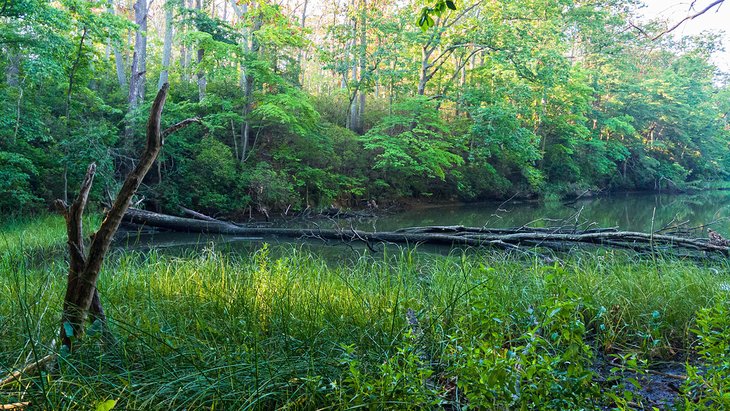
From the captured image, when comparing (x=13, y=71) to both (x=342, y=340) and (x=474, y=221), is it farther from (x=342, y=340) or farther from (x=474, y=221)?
(x=342, y=340)

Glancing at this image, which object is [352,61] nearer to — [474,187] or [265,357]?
[474,187]

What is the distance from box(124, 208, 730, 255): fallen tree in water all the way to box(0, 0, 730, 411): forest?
7 cm

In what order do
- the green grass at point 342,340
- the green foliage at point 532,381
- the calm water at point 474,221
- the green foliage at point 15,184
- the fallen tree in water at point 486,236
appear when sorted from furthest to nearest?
the calm water at point 474,221, the green foliage at point 15,184, the fallen tree in water at point 486,236, the green grass at point 342,340, the green foliage at point 532,381

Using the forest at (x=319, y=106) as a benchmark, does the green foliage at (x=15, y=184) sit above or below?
below

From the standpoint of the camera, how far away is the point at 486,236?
27.4ft

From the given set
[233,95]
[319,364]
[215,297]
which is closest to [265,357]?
[319,364]

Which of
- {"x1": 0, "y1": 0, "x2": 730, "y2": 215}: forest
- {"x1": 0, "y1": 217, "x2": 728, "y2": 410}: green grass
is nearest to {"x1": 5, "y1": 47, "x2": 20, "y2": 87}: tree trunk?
{"x1": 0, "y1": 0, "x2": 730, "y2": 215}: forest

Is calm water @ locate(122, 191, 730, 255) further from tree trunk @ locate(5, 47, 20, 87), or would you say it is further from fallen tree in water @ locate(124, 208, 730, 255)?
tree trunk @ locate(5, 47, 20, 87)

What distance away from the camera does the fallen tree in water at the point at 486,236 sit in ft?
23.0

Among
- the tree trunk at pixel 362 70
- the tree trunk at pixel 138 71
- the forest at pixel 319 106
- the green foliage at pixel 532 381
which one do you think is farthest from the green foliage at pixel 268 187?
the green foliage at pixel 532 381

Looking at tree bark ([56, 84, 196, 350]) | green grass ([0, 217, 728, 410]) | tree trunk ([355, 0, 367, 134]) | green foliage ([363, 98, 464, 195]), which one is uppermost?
tree trunk ([355, 0, 367, 134])

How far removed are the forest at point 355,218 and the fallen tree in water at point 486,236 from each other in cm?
7

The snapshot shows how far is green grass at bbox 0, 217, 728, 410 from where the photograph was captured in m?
1.83

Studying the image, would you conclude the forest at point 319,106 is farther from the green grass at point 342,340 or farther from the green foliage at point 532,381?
the green foliage at point 532,381
